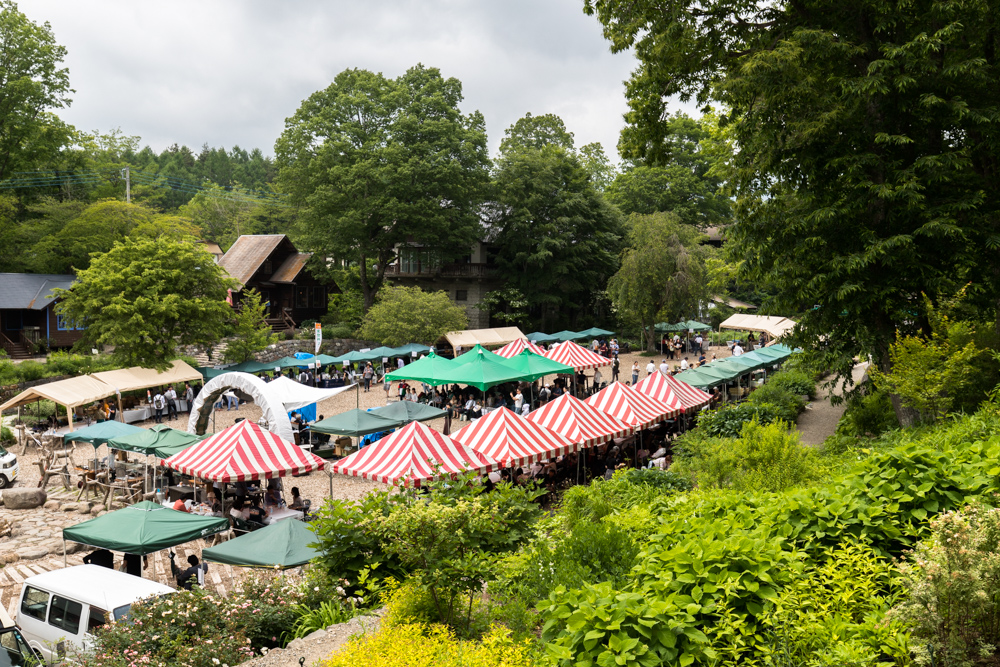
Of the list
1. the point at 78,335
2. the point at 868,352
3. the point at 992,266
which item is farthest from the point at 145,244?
the point at 992,266

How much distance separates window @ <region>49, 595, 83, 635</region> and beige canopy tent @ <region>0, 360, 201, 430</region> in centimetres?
1505

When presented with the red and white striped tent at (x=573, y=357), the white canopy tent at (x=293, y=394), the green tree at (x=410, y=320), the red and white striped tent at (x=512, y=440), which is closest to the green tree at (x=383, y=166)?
the green tree at (x=410, y=320)

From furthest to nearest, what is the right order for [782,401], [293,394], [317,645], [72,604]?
[293,394] < [782,401] < [72,604] < [317,645]

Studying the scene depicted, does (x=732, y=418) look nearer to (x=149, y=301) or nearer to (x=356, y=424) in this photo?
(x=356, y=424)

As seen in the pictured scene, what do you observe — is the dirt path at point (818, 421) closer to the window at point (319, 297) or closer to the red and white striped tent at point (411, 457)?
the red and white striped tent at point (411, 457)

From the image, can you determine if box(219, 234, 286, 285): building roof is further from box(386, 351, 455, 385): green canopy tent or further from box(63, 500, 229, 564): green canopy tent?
box(63, 500, 229, 564): green canopy tent

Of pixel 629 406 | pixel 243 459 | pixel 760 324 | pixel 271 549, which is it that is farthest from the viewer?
pixel 760 324

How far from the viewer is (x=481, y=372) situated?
A: 21.9 meters

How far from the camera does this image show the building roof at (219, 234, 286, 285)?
47.2 m

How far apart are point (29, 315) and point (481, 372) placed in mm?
33572

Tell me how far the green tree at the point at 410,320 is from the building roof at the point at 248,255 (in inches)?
554

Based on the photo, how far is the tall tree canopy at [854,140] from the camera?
457 inches

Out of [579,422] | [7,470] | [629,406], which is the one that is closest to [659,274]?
[629,406]

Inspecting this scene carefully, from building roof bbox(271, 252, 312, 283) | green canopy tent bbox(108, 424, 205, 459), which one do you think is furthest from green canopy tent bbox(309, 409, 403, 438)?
building roof bbox(271, 252, 312, 283)
